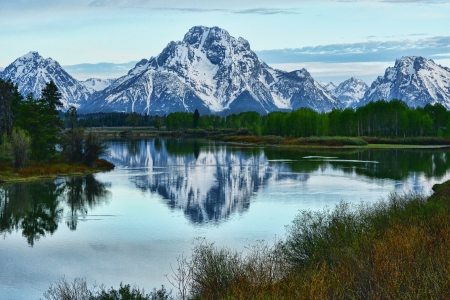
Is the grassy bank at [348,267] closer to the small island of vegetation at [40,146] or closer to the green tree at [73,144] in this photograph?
the small island of vegetation at [40,146]

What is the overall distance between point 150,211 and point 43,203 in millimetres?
11104

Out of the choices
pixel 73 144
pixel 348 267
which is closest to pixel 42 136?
pixel 73 144

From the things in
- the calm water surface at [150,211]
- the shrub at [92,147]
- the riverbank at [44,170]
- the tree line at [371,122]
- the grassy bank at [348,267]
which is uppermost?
the tree line at [371,122]

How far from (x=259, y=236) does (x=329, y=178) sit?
3427 centimetres

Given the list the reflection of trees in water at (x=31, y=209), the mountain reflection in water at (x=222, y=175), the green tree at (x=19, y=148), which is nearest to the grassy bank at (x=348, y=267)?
the mountain reflection in water at (x=222, y=175)

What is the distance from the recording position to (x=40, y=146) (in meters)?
75.3

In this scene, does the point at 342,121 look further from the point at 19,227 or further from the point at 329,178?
the point at 19,227

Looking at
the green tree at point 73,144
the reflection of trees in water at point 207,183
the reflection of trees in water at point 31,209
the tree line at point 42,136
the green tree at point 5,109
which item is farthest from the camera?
the green tree at point 5,109

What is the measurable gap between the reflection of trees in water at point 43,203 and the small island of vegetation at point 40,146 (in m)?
6.78

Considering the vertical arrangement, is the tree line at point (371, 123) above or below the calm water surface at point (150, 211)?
above

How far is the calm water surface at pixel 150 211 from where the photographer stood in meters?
27.4

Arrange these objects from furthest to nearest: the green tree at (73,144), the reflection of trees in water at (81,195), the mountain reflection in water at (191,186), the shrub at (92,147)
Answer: the shrub at (92,147) < the green tree at (73,144) < the reflection of trees in water at (81,195) < the mountain reflection in water at (191,186)

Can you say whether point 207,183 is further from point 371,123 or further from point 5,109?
point 371,123

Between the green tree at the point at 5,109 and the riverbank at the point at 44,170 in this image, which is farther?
the green tree at the point at 5,109
